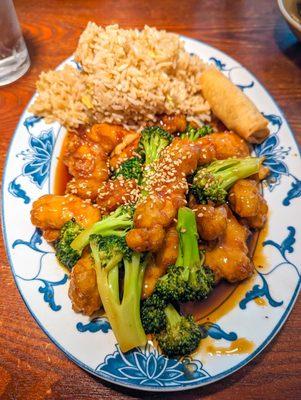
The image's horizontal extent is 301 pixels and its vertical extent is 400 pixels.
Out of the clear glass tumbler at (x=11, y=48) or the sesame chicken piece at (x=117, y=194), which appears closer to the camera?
the sesame chicken piece at (x=117, y=194)

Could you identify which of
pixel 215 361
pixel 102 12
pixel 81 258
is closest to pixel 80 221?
pixel 81 258

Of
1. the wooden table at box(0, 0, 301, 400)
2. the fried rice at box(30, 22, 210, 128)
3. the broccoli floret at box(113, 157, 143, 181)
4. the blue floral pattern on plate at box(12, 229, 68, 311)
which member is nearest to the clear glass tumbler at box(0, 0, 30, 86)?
the wooden table at box(0, 0, 301, 400)

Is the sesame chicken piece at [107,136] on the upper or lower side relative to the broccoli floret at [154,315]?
upper

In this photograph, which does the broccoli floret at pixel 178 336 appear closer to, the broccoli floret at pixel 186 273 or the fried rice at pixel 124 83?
the broccoli floret at pixel 186 273

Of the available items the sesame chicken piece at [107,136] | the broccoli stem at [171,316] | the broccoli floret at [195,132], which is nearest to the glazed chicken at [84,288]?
the broccoli stem at [171,316]

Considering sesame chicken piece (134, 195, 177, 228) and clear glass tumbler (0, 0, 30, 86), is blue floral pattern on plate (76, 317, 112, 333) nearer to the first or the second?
sesame chicken piece (134, 195, 177, 228)

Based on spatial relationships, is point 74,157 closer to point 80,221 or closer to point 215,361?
point 80,221
